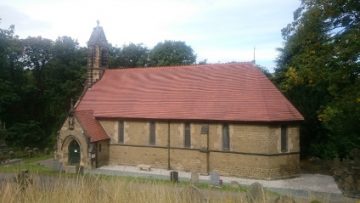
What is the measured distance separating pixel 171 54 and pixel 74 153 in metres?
29.0

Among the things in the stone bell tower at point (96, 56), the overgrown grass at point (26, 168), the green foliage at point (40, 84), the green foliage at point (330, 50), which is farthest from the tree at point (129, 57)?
the green foliage at point (330, 50)

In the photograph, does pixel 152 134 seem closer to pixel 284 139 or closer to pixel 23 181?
pixel 284 139

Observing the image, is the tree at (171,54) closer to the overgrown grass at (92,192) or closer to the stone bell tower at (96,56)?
the stone bell tower at (96,56)

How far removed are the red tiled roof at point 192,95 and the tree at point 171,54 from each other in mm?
20172

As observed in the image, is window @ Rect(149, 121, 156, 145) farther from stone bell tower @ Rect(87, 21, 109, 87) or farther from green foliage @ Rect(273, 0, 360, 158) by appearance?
green foliage @ Rect(273, 0, 360, 158)

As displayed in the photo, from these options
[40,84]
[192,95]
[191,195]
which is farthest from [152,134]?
[40,84]

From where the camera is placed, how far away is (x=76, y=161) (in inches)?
1211

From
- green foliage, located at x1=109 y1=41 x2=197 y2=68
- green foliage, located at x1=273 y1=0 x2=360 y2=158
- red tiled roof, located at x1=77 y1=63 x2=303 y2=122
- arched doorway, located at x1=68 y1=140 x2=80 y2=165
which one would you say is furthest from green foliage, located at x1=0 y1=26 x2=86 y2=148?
green foliage, located at x1=273 y1=0 x2=360 y2=158

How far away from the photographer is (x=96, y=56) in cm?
3703

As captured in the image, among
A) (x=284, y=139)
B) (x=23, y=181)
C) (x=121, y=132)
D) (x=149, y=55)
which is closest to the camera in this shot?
(x=23, y=181)

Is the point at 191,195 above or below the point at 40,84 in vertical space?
below

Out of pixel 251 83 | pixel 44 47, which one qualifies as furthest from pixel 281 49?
pixel 44 47

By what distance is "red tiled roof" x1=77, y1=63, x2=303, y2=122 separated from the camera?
2683 centimetres

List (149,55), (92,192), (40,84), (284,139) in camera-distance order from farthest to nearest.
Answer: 1. (149,55)
2. (40,84)
3. (284,139)
4. (92,192)
